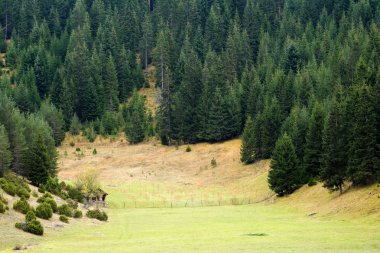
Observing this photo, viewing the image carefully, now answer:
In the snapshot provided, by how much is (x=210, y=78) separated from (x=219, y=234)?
8473cm

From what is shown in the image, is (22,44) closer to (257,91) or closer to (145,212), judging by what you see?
(257,91)

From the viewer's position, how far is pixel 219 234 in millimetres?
45438

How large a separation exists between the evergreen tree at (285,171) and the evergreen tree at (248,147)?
71.5 feet

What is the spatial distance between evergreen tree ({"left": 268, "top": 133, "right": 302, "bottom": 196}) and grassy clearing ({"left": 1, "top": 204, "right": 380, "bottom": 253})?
430 inches

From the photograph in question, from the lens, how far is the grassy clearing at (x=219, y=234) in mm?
36594

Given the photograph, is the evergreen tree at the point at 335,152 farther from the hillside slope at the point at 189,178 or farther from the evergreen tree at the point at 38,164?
the evergreen tree at the point at 38,164

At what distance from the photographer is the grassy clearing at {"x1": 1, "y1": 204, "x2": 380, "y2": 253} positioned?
36594 millimetres

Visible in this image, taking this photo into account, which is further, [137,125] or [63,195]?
[137,125]

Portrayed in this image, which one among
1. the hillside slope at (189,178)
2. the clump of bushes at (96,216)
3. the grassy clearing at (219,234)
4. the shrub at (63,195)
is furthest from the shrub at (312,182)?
the shrub at (63,195)

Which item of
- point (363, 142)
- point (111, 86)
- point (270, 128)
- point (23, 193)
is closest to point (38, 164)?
point (23, 193)

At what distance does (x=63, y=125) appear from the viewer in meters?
135

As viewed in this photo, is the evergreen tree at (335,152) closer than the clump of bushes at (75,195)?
Yes

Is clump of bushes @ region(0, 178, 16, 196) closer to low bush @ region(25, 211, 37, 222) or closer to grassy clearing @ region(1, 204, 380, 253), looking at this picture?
grassy clearing @ region(1, 204, 380, 253)

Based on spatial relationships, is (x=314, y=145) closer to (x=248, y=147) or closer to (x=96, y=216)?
(x=248, y=147)
